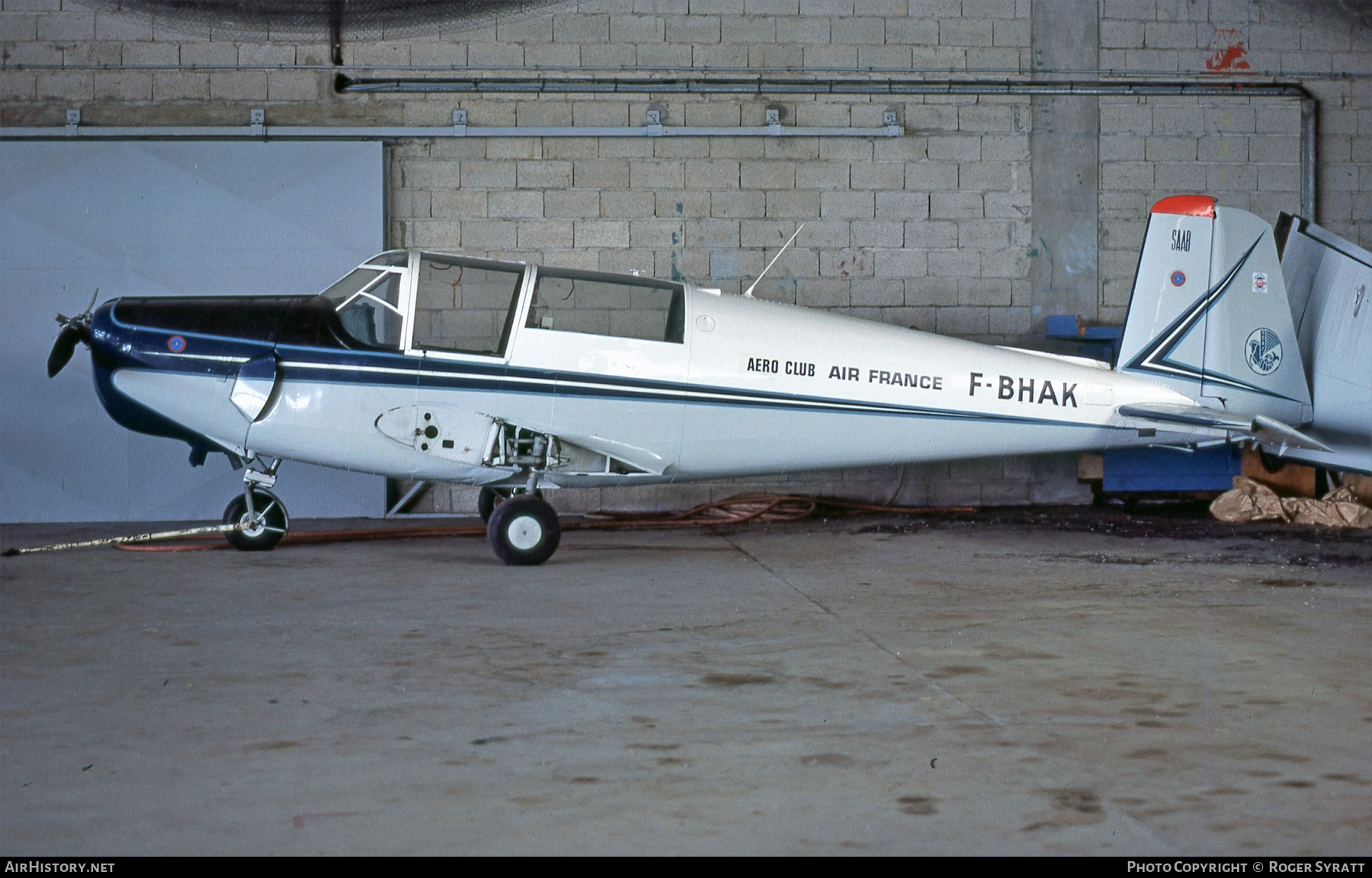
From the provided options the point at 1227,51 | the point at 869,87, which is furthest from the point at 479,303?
the point at 1227,51

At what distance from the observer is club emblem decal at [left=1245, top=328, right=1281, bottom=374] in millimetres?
7688

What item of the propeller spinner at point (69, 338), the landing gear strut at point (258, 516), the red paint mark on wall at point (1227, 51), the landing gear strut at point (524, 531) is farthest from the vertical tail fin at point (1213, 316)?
the propeller spinner at point (69, 338)

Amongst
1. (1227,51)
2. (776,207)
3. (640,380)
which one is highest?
(1227,51)

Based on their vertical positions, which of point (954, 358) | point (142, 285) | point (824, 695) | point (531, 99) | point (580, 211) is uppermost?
point (531, 99)

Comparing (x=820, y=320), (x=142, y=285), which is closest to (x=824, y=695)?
(x=820, y=320)

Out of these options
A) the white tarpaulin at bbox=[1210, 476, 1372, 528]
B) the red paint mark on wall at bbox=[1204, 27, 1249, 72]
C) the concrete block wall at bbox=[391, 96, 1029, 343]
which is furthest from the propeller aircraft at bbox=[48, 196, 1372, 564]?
the red paint mark on wall at bbox=[1204, 27, 1249, 72]

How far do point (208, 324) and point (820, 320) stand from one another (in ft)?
12.1

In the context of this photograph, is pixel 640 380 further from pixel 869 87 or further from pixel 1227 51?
pixel 1227 51

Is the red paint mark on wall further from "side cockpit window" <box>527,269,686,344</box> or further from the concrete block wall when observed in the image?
"side cockpit window" <box>527,269,686,344</box>

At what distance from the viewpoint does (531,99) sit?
1023cm

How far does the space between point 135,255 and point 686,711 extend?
8.31 m

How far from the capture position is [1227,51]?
10.8 m
